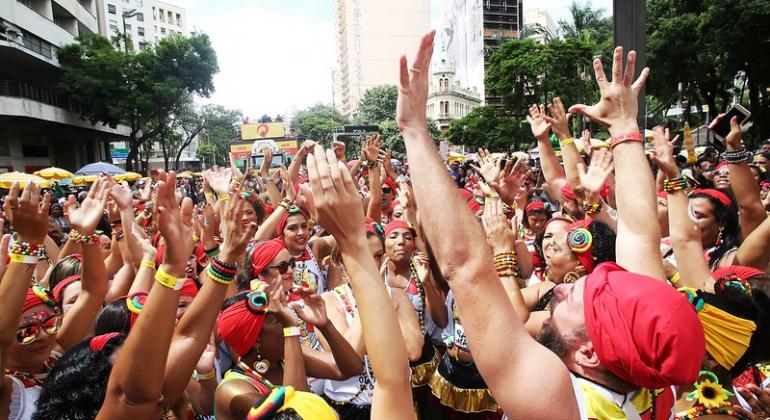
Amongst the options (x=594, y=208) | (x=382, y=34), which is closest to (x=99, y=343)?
(x=594, y=208)

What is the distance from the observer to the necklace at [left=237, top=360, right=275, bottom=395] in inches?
92.4

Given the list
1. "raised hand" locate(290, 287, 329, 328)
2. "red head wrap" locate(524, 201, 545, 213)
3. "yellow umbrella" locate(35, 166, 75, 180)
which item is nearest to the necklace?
"raised hand" locate(290, 287, 329, 328)

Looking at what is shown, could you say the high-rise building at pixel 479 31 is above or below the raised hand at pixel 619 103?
above

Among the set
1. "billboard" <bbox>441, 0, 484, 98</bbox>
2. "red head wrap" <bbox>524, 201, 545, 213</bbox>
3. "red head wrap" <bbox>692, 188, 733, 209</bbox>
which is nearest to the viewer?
"red head wrap" <bbox>692, 188, 733, 209</bbox>

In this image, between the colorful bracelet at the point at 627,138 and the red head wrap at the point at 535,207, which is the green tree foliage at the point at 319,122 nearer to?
the red head wrap at the point at 535,207

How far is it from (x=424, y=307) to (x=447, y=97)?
89.5 metres

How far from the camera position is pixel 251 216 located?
19.4 ft

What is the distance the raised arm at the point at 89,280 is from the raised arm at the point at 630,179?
2847mm

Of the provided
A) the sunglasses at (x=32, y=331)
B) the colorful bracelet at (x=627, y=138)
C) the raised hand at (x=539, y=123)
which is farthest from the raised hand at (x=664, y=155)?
the sunglasses at (x=32, y=331)

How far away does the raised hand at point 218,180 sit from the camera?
15.9ft

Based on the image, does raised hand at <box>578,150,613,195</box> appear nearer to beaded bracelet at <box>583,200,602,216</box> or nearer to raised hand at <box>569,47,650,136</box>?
beaded bracelet at <box>583,200,602,216</box>

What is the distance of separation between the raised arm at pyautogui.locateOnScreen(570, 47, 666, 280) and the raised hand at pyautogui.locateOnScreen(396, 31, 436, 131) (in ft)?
4.40

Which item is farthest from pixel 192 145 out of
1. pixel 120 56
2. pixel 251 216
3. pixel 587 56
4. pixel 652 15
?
pixel 251 216

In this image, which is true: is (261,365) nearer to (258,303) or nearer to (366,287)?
(258,303)
